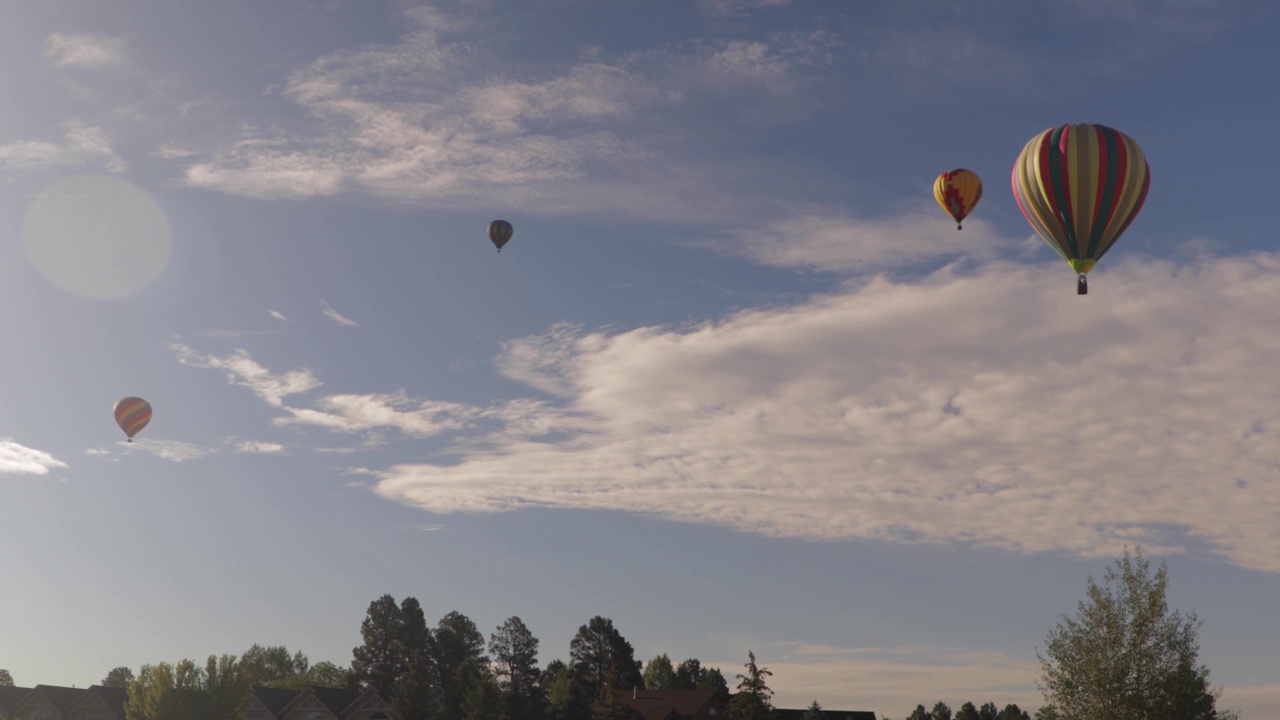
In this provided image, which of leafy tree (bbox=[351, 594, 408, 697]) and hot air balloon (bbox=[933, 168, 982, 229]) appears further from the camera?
leafy tree (bbox=[351, 594, 408, 697])

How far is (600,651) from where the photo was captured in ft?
465

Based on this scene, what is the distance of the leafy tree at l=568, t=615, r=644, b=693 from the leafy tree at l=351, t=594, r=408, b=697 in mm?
21584

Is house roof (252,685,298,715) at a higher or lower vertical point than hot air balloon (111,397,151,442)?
lower

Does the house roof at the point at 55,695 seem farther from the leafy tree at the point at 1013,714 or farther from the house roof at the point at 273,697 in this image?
the leafy tree at the point at 1013,714

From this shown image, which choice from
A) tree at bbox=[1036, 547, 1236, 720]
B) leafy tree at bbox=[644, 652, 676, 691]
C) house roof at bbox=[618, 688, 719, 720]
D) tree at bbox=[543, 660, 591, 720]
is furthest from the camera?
leafy tree at bbox=[644, 652, 676, 691]

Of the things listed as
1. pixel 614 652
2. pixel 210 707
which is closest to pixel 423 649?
pixel 614 652

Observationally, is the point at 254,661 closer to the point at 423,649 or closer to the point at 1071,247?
the point at 423,649

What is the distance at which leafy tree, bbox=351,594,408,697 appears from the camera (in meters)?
146

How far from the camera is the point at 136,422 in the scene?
85.7 metres

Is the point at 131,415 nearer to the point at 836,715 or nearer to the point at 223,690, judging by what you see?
the point at 223,690

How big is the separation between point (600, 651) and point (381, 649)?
94.0 ft

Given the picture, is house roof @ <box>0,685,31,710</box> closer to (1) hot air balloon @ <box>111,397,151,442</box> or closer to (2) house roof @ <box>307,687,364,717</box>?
(2) house roof @ <box>307,687,364,717</box>

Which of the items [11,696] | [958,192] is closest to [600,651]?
[11,696]

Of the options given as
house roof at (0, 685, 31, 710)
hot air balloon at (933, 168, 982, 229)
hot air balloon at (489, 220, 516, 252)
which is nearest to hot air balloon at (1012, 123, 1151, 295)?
hot air balloon at (933, 168, 982, 229)
